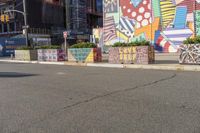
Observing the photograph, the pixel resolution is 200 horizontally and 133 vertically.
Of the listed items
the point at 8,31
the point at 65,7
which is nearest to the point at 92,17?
the point at 65,7

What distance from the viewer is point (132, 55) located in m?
20.5

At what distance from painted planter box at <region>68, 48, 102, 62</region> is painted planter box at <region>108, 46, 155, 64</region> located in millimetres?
1780

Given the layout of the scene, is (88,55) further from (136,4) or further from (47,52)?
(136,4)

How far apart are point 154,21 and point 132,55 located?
15.5 metres

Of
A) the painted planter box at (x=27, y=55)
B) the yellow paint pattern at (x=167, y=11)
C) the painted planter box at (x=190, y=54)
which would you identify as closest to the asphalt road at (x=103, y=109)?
the painted planter box at (x=190, y=54)

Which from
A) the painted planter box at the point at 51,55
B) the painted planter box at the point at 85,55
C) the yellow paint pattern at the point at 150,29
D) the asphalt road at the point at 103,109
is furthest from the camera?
the yellow paint pattern at the point at 150,29

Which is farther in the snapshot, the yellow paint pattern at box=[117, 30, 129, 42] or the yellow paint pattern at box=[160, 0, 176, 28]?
the yellow paint pattern at box=[117, 30, 129, 42]

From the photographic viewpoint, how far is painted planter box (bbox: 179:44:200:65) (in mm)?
17672

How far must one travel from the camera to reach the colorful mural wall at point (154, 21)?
32.5 meters

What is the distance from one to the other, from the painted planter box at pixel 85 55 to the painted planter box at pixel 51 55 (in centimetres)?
250

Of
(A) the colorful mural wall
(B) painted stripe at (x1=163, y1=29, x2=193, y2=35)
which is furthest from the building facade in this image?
(B) painted stripe at (x1=163, y1=29, x2=193, y2=35)

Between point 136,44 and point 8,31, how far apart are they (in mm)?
48933

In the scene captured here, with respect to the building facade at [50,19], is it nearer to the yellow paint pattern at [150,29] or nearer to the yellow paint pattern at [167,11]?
the yellow paint pattern at [150,29]

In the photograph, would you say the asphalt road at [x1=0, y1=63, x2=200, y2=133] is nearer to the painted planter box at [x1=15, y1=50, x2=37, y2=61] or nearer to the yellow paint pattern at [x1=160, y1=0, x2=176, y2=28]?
the painted planter box at [x1=15, y1=50, x2=37, y2=61]
